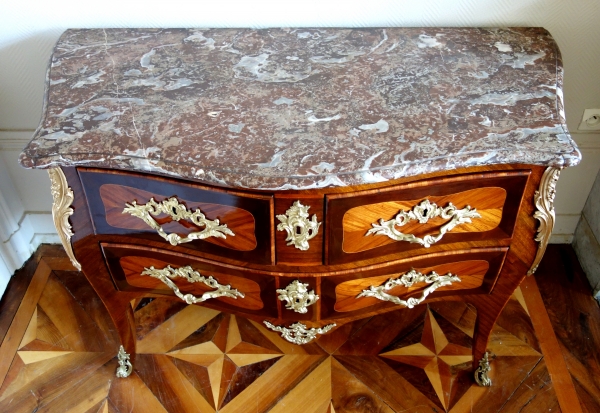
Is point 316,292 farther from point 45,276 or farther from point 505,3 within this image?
point 45,276

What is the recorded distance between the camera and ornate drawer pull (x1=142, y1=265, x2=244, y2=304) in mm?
967

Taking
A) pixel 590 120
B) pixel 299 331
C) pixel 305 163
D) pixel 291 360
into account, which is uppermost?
pixel 305 163

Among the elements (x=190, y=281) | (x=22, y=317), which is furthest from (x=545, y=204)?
(x=22, y=317)

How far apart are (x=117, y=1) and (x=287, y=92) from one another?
0.47 meters

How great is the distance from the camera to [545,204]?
85 cm

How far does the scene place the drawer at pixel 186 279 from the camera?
3.11 ft

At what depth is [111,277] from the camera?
1.01 metres

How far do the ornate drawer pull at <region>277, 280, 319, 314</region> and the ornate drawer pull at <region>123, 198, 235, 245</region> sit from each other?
157mm

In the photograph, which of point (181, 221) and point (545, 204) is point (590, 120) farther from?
point (181, 221)

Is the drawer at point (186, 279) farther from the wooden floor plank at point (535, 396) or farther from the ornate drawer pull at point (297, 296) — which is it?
the wooden floor plank at point (535, 396)

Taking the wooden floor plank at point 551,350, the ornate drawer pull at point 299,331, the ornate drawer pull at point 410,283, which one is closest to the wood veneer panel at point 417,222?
the ornate drawer pull at point 410,283

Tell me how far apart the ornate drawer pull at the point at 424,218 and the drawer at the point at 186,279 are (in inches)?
8.8

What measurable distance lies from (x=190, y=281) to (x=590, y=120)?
101cm

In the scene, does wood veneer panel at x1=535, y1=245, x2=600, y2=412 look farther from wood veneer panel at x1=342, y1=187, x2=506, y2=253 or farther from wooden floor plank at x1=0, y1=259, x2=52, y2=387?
wooden floor plank at x1=0, y1=259, x2=52, y2=387
